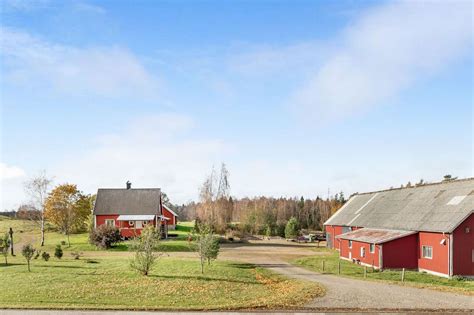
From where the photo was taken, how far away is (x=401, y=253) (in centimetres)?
3344

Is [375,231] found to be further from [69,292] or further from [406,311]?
[69,292]

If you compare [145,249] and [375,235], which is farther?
[375,235]

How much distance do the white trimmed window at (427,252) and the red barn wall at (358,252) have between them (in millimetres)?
3324

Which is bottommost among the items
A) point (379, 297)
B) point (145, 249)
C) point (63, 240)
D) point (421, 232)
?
point (63, 240)

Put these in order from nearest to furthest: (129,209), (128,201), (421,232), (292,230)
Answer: (421,232) → (129,209) → (128,201) → (292,230)

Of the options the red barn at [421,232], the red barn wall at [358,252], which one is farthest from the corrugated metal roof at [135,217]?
the red barn at [421,232]

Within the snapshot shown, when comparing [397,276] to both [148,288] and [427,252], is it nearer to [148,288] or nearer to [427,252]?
[427,252]

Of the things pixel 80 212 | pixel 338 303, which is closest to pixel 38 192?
pixel 80 212

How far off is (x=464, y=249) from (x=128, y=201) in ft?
140

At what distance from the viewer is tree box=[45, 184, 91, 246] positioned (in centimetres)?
6015

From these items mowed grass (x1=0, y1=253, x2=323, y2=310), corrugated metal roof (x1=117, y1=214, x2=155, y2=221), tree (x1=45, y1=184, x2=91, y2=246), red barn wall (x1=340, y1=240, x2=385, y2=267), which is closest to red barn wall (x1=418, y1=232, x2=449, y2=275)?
red barn wall (x1=340, y1=240, x2=385, y2=267)

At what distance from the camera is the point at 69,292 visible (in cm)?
2112

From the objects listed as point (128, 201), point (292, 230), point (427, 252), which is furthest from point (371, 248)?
point (128, 201)

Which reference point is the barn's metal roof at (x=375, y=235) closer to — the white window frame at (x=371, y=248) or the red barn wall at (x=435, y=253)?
the white window frame at (x=371, y=248)
